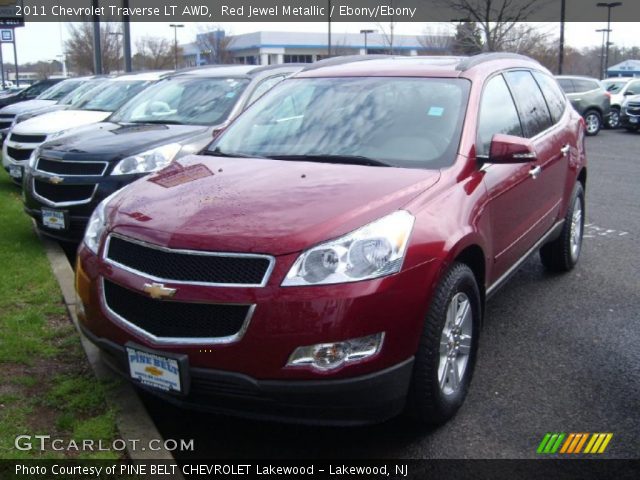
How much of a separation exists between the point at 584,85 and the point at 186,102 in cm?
1754

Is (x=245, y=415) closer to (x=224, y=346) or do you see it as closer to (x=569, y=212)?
(x=224, y=346)

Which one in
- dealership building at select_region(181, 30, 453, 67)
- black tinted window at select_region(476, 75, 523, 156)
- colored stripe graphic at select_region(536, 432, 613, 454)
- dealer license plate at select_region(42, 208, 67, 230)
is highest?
dealership building at select_region(181, 30, 453, 67)

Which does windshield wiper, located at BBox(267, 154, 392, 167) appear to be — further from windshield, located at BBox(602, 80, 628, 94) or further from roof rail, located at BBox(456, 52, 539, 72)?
windshield, located at BBox(602, 80, 628, 94)

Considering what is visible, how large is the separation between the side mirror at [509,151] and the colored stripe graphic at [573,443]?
1.44 meters

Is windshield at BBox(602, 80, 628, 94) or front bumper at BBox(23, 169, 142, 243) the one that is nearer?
front bumper at BBox(23, 169, 142, 243)

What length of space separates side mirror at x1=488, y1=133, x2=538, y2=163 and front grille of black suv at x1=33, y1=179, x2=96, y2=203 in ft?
11.5

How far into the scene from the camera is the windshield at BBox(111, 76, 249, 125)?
7.11 metres

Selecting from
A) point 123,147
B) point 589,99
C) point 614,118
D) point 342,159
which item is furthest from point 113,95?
point 614,118

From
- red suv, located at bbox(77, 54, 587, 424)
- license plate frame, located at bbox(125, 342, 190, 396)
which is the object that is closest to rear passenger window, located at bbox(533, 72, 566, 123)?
red suv, located at bbox(77, 54, 587, 424)

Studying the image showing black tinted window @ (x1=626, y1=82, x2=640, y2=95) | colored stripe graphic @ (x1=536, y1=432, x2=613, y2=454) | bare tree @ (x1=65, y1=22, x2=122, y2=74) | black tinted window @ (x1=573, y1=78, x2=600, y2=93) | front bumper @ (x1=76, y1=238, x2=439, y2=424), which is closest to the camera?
front bumper @ (x1=76, y1=238, x2=439, y2=424)

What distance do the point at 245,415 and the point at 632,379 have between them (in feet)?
7.77

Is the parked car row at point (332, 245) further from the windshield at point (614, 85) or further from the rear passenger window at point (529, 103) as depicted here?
the windshield at point (614, 85)

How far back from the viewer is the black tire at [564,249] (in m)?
5.76

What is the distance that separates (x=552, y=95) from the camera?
568 cm
